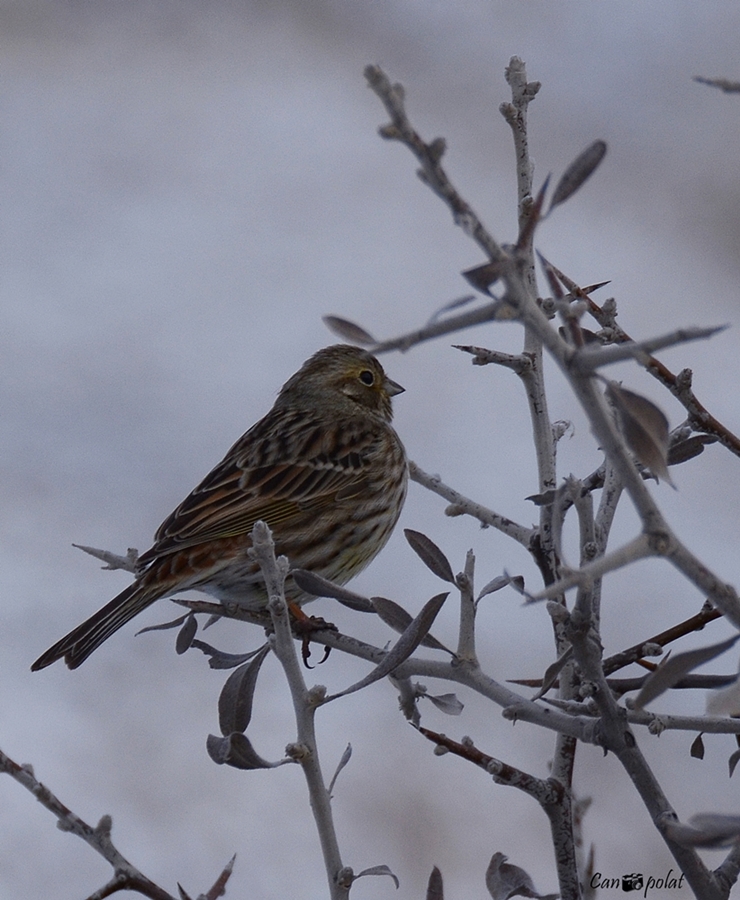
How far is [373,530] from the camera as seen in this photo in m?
→ 4.05

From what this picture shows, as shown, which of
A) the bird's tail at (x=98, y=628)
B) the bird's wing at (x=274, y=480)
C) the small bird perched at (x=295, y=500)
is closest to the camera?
the bird's tail at (x=98, y=628)

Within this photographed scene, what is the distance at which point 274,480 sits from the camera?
156 inches

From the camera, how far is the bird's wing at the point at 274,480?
3586 millimetres

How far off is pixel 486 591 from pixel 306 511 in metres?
2.14

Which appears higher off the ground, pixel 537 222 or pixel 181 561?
pixel 181 561

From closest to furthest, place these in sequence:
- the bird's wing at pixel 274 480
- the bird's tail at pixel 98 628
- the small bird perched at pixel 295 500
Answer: the bird's tail at pixel 98 628
the small bird perched at pixel 295 500
the bird's wing at pixel 274 480

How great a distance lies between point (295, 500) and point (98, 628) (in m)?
0.94

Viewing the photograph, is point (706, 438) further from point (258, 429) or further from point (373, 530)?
→ point (258, 429)

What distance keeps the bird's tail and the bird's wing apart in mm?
101

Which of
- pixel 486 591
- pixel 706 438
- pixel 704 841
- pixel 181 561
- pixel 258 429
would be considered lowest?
pixel 704 841

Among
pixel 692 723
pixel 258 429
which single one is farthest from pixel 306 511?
pixel 692 723

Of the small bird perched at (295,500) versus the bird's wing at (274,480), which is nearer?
the small bird perched at (295,500)

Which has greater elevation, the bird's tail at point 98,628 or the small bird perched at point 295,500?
the small bird perched at point 295,500

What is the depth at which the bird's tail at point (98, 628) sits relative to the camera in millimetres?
3104
